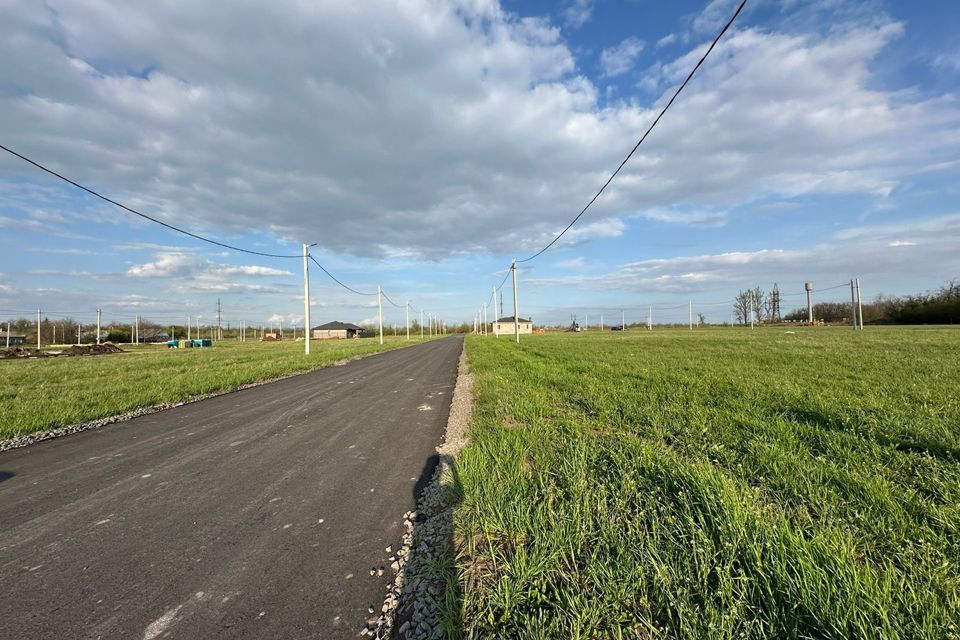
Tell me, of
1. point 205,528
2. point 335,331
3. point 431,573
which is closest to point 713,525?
point 431,573

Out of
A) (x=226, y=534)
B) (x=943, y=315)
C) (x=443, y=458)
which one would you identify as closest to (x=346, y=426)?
(x=443, y=458)

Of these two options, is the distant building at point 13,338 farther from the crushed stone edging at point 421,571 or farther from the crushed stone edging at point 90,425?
the crushed stone edging at point 421,571

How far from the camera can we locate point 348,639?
6.21 ft

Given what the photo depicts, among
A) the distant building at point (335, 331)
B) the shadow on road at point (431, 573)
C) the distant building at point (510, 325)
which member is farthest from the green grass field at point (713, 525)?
the distant building at point (335, 331)

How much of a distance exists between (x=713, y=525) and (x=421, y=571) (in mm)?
1918

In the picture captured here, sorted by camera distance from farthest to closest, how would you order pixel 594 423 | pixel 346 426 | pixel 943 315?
pixel 943 315, pixel 346 426, pixel 594 423

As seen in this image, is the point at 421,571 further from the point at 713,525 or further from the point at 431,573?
the point at 713,525

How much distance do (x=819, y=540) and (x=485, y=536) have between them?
2.03 metres

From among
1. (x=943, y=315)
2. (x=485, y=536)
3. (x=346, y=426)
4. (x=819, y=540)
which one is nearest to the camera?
(x=819, y=540)

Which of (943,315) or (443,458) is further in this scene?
(943,315)

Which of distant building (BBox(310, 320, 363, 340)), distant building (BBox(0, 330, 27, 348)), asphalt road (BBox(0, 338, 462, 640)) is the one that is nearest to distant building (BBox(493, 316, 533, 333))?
distant building (BBox(310, 320, 363, 340))

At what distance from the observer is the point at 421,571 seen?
2412mm

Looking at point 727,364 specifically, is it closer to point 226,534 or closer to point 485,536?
point 485,536

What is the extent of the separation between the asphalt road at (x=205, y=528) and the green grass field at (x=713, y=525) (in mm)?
743
